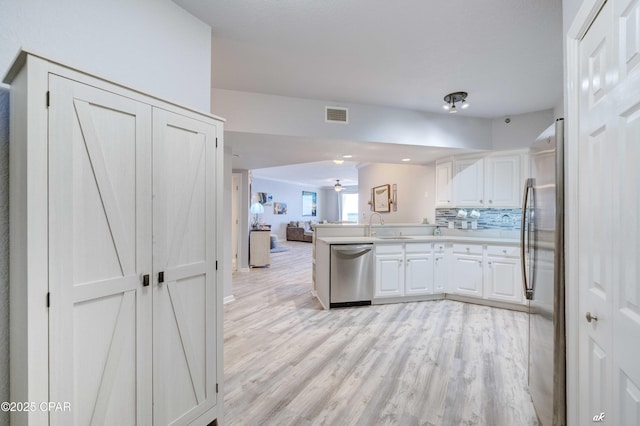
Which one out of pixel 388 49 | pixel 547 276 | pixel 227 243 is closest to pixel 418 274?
pixel 547 276

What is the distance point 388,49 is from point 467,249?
120 inches

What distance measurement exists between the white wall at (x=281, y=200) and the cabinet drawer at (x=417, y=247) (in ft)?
25.5

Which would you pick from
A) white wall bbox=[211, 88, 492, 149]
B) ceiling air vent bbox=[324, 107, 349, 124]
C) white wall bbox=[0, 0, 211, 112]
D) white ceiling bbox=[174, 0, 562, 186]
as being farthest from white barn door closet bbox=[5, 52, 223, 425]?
ceiling air vent bbox=[324, 107, 349, 124]

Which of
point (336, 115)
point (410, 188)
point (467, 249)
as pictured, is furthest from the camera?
point (410, 188)

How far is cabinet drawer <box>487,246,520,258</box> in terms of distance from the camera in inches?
149

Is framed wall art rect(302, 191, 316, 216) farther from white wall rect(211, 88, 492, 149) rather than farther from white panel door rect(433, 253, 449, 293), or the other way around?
white wall rect(211, 88, 492, 149)

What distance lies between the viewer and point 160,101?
1.45m

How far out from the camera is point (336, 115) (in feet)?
11.5

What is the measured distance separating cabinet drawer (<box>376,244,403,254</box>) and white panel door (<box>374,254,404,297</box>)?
0.16 ft

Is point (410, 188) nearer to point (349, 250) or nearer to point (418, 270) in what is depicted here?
point (418, 270)

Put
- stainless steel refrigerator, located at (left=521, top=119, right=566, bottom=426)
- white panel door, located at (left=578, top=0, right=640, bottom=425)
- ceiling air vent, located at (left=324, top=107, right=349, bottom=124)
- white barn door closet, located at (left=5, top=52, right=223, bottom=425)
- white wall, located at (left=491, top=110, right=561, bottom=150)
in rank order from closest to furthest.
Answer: white panel door, located at (left=578, top=0, right=640, bottom=425) < white barn door closet, located at (left=5, top=52, right=223, bottom=425) < stainless steel refrigerator, located at (left=521, top=119, right=566, bottom=426) < ceiling air vent, located at (left=324, top=107, right=349, bottom=124) < white wall, located at (left=491, top=110, right=561, bottom=150)

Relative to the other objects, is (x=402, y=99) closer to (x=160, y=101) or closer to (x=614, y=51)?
(x=614, y=51)

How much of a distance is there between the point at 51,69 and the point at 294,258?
23.5 ft

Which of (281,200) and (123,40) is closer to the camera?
(123,40)
